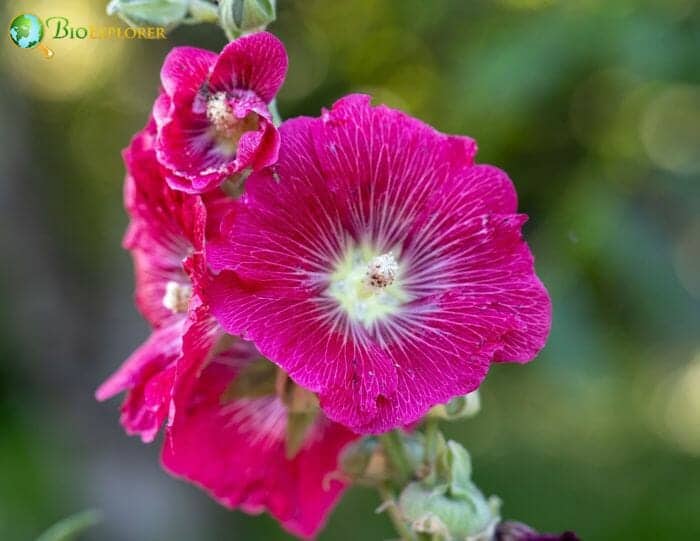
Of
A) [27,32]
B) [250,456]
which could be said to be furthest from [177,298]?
[27,32]

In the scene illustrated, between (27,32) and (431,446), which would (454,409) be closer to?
(431,446)

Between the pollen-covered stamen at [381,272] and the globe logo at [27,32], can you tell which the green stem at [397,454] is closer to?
the pollen-covered stamen at [381,272]

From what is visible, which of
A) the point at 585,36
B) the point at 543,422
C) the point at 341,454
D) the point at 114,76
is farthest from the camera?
the point at 543,422

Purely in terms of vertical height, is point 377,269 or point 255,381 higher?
point 377,269

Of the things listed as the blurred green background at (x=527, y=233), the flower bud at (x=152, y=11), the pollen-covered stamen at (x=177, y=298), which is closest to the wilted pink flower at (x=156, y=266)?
the pollen-covered stamen at (x=177, y=298)

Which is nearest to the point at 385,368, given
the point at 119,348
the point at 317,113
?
the point at 317,113

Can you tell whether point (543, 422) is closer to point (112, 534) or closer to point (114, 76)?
point (112, 534)

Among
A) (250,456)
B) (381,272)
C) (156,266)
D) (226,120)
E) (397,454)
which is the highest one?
(226,120)
